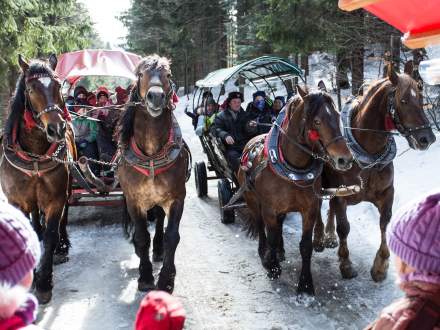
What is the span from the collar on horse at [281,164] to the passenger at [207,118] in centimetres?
294

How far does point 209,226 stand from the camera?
7625mm

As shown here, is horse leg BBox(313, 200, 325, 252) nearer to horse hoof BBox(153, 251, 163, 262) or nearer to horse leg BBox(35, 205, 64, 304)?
horse hoof BBox(153, 251, 163, 262)

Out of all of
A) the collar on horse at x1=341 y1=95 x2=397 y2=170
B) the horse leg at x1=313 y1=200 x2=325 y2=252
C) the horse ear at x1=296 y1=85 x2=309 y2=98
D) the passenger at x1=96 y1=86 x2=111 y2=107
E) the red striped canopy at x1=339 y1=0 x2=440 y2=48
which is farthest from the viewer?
the passenger at x1=96 y1=86 x2=111 y2=107

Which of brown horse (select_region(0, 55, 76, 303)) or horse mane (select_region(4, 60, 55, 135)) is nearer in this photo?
brown horse (select_region(0, 55, 76, 303))

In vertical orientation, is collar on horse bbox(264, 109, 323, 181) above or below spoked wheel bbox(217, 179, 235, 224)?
above

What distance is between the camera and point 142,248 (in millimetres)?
5188

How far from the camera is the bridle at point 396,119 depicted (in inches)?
193

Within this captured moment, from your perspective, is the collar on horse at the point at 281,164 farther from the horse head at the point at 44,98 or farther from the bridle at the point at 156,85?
the horse head at the point at 44,98

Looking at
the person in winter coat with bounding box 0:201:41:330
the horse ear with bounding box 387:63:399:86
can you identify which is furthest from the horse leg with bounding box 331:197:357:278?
the person in winter coat with bounding box 0:201:41:330

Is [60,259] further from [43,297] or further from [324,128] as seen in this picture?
[324,128]

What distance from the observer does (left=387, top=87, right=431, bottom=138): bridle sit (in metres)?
4.91

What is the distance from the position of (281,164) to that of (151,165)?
132cm

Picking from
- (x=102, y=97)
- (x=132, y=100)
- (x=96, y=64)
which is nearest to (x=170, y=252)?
(x=132, y=100)

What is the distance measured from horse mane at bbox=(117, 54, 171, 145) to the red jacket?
362 centimetres
